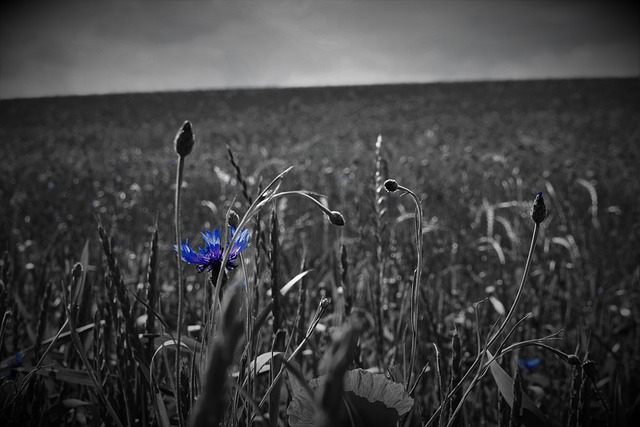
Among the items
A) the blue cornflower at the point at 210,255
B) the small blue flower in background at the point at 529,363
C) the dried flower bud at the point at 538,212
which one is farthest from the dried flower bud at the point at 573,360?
the small blue flower in background at the point at 529,363

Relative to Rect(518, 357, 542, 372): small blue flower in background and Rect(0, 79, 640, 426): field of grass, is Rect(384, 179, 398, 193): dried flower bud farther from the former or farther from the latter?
Rect(518, 357, 542, 372): small blue flower in background

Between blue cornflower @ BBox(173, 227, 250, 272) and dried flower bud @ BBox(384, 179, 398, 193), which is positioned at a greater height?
dried flower bud @ BBox(384, 179, 398, 193)

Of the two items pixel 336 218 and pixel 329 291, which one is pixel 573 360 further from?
pixel 329 291

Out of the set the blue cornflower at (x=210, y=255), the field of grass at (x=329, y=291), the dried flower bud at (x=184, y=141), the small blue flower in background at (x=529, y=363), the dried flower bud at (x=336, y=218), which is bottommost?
the small blue flower in background at (x=529, y=363)

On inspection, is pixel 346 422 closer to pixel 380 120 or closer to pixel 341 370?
pixel 341 370

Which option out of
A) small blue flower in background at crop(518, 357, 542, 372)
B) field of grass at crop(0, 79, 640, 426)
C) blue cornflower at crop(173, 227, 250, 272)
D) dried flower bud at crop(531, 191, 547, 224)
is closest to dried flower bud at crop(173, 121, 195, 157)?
field of grass at crop(0, 79, 640, 426)

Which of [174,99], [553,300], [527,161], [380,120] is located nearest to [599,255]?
[553,300]

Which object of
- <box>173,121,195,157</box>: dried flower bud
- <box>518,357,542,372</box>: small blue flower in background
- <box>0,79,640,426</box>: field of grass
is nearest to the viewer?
<box>173,121,195,157</box>: dried flower bud

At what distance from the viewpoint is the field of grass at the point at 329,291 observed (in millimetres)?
522

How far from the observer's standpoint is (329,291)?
1.48 meters

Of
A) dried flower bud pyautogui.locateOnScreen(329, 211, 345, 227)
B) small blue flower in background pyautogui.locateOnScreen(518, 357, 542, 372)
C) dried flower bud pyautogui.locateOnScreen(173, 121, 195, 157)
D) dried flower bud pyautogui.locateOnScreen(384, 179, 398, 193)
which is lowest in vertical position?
small blue flower in background pyautogui.locateOnScreen(518, 357, 542, 372)

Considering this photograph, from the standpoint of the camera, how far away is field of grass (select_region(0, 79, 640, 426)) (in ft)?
1.71

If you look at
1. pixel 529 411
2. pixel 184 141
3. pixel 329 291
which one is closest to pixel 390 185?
pixel 184 141

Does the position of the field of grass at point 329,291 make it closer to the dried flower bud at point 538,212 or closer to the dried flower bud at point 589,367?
the dried flower bud at point 589,367
